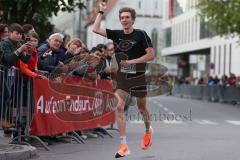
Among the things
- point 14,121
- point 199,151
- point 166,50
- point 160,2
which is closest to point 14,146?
point 14,121

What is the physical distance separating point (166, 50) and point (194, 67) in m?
10.8

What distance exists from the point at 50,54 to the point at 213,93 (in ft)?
117

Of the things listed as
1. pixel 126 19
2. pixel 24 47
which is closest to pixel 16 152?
pixel 24 47

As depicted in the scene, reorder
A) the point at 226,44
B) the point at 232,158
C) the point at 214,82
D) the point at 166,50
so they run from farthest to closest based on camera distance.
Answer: the point at 166,50 < the point at 226,44 < the point at 214,82 < the point at 232,158

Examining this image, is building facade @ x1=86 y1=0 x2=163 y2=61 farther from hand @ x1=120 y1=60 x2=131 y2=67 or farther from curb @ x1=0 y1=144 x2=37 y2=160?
hand @ x1=120 y1=60 x2=131 y2=67

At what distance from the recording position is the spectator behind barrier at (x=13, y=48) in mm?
11516

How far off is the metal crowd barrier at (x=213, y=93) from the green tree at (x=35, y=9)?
17.1 metres

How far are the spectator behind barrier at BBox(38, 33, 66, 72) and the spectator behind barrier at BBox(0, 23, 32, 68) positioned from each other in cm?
129

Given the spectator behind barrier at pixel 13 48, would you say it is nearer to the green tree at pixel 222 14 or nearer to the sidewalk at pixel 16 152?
the sidewalk at pixel 16 152

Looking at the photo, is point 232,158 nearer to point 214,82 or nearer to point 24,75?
point 24,75

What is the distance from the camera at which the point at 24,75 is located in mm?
12148

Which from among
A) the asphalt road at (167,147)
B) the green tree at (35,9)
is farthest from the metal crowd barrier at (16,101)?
the green tree at (35,9)

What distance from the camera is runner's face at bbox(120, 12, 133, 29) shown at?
10.8m

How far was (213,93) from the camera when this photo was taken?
48.8 metres
